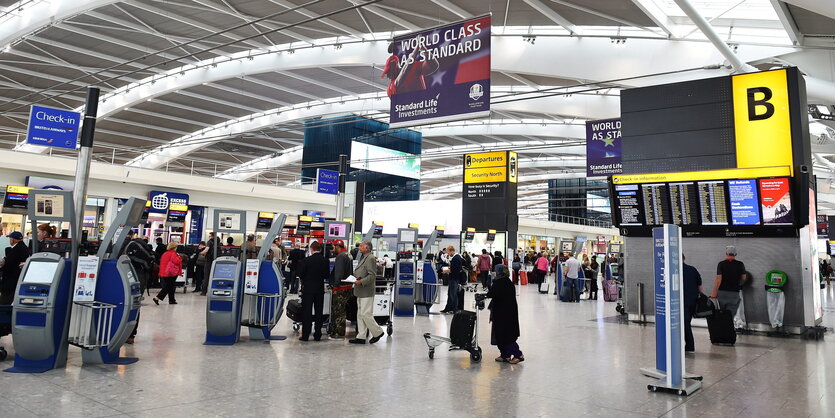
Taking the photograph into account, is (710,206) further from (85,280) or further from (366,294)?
(85,280)

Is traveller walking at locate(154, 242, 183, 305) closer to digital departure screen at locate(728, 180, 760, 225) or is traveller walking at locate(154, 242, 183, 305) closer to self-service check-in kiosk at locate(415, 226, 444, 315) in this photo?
self-service check-in kiosk at locate(415, 226, 444, 315)

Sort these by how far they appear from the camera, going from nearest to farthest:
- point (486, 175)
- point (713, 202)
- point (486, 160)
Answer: point (713, 202) → point (486, 175) → point (486, 160)

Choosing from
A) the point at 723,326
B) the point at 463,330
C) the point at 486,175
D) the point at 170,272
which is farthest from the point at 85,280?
the point at 486,175

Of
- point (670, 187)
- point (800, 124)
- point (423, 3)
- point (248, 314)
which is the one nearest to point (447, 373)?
point (248, 314)

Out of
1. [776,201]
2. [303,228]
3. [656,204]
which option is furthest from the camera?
[303,228]

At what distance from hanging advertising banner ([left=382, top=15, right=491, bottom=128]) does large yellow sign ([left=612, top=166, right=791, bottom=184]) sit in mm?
3925

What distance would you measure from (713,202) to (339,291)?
21.8 ft

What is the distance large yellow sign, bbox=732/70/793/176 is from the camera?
9445mm

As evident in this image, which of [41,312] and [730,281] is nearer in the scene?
[41,312]

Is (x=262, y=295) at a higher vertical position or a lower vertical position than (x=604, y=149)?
lower

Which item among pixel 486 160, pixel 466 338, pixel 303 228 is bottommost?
pixel 466 338

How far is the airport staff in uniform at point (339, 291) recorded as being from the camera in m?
8.02

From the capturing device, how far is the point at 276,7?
1598 centimetres

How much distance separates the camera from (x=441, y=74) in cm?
848
